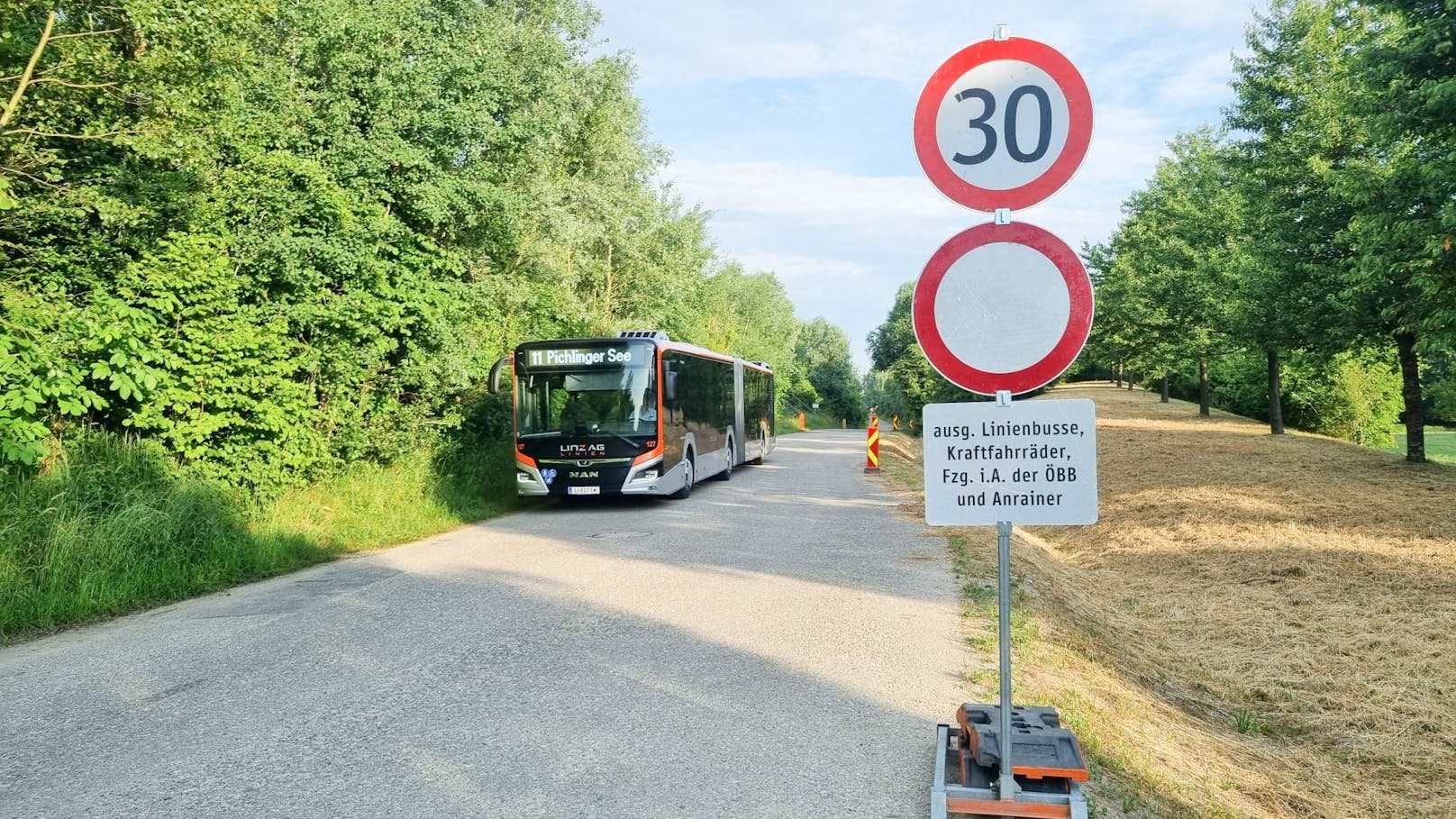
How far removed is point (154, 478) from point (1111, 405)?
3741 cm

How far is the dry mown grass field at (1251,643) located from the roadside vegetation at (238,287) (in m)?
7.54

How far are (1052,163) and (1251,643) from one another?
17.3 feet

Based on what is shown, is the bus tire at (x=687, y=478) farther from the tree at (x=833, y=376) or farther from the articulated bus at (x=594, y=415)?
the tree at (x=833, y=376)

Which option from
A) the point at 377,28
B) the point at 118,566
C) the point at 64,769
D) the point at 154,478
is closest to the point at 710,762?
the point at 64,769

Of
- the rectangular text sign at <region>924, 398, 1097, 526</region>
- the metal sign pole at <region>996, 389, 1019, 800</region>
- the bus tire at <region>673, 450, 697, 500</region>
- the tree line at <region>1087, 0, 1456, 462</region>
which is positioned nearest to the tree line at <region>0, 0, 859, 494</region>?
the bus tire at <region>673, 450, 697, 500</region>

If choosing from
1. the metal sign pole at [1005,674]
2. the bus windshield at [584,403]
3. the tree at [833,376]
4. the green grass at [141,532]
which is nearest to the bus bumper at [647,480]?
the bus windshield at [584,403]

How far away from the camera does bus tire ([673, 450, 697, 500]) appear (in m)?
16.9

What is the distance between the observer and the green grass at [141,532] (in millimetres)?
7445

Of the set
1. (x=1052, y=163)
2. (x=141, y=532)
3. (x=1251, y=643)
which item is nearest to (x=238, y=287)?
(x=141, y=532)

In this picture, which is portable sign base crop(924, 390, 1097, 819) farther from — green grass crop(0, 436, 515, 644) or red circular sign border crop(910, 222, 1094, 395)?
green grass crop(0, 436, 515, 644)

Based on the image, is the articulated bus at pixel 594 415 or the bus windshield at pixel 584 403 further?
the bus windshield at pixel 584 403

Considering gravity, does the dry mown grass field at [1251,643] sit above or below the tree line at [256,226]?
below

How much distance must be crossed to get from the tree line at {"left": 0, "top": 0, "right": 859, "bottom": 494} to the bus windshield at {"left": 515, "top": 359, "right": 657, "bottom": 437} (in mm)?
1067

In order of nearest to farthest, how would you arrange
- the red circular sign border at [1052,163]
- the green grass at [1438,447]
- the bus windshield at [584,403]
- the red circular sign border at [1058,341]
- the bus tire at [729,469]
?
1. the red circular sign border at [1058,341]
2. the red circular sign border at [1052,163]
3. the bus windshield at [584,403]
4. the bus tire at [729,469]
5. the green grass at [1438,447]
